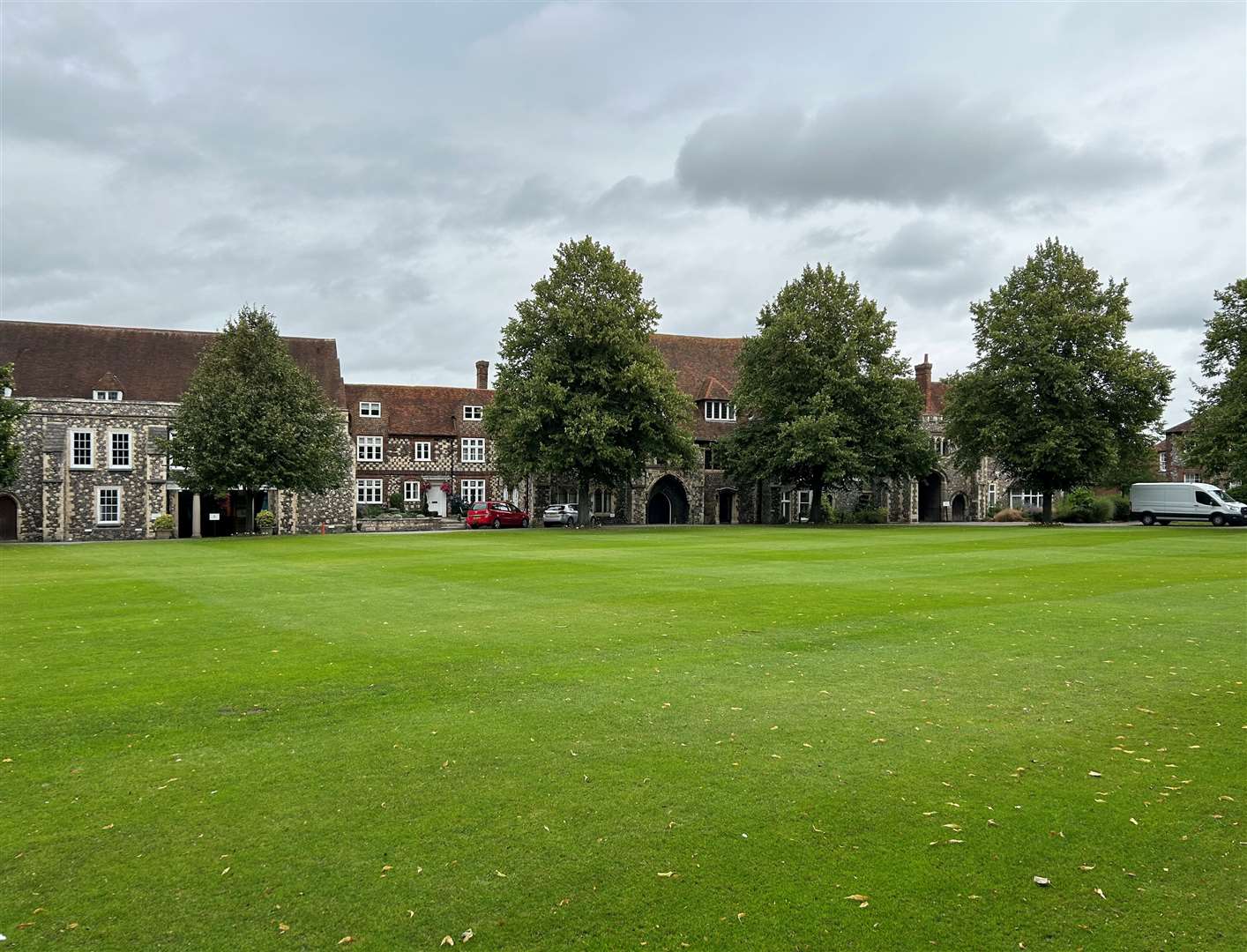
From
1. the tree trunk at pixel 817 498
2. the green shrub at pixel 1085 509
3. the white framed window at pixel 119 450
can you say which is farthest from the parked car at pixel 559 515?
the green shrub at pixel 1085 509

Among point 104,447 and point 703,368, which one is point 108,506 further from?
point 703,368

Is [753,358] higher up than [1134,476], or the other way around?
[753,358]

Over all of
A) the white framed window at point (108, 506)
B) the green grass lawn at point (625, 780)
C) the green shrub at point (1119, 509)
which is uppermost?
the white framed window at point (108, 506)

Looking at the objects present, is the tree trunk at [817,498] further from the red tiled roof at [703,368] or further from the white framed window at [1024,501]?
the white framed window at [1024,501]

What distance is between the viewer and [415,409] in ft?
211

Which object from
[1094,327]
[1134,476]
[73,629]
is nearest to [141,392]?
[73,629]

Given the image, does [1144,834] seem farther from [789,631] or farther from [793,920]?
[789,631]

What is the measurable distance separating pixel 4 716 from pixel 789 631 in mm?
8912

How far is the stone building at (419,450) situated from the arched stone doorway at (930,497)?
34.1 metres

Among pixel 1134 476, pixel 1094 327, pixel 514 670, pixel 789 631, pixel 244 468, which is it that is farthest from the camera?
pixel 1134 476

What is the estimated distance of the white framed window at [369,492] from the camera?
2440 inches

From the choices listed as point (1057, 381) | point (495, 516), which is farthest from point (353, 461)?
point (1057, 381)

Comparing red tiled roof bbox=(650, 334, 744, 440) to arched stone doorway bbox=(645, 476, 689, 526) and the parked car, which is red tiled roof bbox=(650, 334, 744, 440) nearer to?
arched stone doorway bbox=(645, 476, 689, 526)

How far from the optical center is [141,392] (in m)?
55.0
